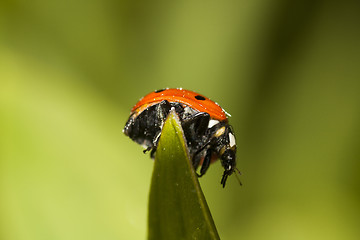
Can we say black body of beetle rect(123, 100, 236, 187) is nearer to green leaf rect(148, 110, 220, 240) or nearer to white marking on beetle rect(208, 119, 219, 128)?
white marking on beetle rect(208, 119, 219, 128)

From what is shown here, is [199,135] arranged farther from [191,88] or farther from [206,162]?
[191,88]

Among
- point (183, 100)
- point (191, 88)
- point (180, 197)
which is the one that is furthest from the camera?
point (191, 88)

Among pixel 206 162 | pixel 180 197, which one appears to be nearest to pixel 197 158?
pixel 206 162

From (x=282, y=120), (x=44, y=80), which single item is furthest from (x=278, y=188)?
(x=44, y=80)

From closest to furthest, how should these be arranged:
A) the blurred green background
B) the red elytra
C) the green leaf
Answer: the green leaf < the red elytra < the blurred green background

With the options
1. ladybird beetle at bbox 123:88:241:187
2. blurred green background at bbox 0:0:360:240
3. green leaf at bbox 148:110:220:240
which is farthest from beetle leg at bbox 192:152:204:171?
green leaf at bbox 148:110:220:240

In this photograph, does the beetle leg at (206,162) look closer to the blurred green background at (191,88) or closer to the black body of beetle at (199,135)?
the black body of beetle at (199,135)
